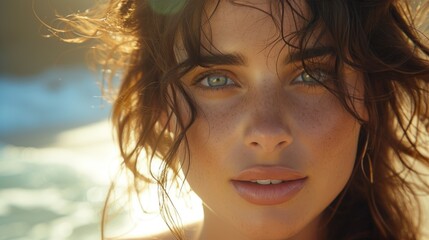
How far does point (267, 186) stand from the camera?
71.6 inches

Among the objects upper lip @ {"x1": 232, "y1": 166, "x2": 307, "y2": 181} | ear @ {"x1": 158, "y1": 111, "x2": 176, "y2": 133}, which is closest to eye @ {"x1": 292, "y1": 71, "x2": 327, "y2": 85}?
upper lip @ {"x1": 232, "y1": 166, "x2": 307, "y2": 181}

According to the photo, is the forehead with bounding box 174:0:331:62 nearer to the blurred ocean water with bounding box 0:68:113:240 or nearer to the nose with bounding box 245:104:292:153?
the nose with bounding box 245:104:292:153

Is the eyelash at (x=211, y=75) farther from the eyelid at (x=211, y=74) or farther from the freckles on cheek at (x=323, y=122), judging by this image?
the freckles on cheek at (x=323, y=122)

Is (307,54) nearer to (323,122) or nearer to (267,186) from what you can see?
(323,122)

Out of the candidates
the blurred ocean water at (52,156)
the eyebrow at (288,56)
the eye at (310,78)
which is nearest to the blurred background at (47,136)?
the blurred ocean water at (52,156)

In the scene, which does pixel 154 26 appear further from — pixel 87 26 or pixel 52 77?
pixel 52 77

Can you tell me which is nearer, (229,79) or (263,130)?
(263,130)

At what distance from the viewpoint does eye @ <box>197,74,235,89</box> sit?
6.16 feet

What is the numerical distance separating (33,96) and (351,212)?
4807mm

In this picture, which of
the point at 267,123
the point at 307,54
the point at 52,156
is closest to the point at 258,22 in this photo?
the point at 307,54

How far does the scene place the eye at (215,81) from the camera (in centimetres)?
188

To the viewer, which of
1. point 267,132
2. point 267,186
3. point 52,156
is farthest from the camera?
point 52,156

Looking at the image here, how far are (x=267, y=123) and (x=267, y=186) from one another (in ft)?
0.58

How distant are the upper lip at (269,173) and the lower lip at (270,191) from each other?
27 mm
